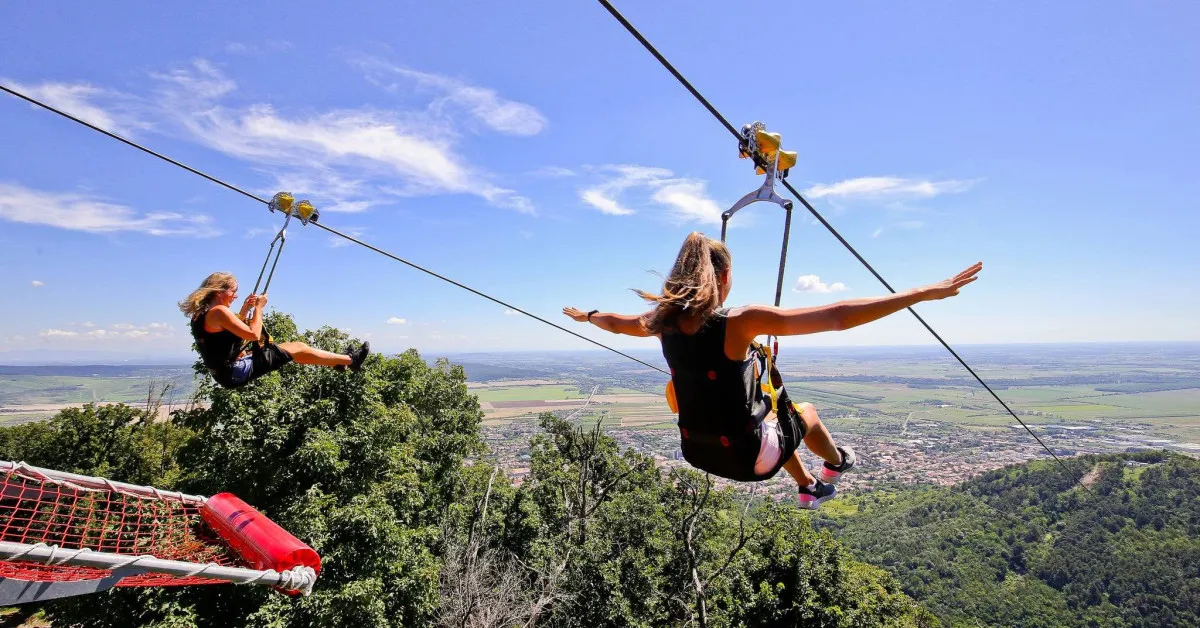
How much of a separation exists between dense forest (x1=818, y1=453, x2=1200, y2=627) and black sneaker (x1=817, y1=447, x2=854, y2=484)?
2915cm

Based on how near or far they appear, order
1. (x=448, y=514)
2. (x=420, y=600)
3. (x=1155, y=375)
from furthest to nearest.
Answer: (x=1155, y=375), (x=448, y=514), (x=420, y=600)

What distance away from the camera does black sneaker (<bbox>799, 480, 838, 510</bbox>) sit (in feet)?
8.80

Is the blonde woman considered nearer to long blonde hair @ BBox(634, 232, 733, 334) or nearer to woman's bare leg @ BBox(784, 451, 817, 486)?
long blonde hair @ BBox(634, 232, 733, 334)

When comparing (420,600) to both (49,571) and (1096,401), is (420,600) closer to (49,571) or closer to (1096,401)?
(49,571)

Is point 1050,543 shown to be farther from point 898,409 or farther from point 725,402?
point 725,402

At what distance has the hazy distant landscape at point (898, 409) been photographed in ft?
192

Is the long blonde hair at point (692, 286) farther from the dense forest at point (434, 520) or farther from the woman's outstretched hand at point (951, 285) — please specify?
the dense forest at point (434, 520)

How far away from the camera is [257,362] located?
4.18 metres

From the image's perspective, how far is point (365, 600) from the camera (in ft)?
32.7

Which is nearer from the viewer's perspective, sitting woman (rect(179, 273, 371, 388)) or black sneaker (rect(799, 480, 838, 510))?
black sneaker (rect(799, 480, 838, 510))

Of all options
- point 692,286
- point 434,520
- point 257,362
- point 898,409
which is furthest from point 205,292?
point 898,409

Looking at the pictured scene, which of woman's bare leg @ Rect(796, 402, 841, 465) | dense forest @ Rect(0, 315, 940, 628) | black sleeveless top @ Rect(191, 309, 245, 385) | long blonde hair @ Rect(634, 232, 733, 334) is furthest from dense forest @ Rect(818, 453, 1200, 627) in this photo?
long blonde hair @ Rect(634, 232, 733, 334)

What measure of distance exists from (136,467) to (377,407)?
12.7 metres

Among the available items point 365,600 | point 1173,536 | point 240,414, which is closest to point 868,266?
point 365,600
